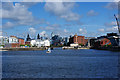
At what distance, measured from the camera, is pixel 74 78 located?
85.7 feet

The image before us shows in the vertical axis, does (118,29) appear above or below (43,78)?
above

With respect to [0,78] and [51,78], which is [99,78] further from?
[0,78]

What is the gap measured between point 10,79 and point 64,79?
6695 millimetres

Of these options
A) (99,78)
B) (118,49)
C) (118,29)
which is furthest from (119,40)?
(99,78)

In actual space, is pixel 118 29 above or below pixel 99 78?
above

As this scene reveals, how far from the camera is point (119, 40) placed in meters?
166

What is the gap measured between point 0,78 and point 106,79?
43.7 feet

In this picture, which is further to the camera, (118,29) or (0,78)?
(118,29)

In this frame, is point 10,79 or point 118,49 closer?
point 10,79

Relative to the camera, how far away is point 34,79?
84.0 ft

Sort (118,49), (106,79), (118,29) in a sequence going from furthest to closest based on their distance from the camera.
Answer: (118,29) → (118,49) → (106,79)

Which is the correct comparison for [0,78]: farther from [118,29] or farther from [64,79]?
[118,29]

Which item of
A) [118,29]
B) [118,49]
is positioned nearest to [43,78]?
[118,49]

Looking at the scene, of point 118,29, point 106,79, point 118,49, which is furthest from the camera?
point 118,29
